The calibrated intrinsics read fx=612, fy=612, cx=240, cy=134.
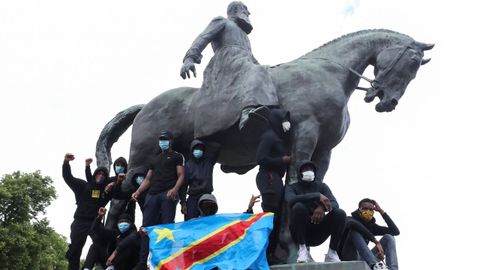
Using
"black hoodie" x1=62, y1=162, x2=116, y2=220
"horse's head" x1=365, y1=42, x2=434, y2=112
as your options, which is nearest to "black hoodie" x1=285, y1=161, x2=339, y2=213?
"horse's head" x1=365, y1=42, x2=434, y2=112

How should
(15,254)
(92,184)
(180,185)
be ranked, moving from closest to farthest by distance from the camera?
(180,185) → (92,184) → (15,254)

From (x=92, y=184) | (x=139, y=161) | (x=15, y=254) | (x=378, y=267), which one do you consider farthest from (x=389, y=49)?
(x=15, y=254)

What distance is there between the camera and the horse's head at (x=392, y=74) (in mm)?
10781

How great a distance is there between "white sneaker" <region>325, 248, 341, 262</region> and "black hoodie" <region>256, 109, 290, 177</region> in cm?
141

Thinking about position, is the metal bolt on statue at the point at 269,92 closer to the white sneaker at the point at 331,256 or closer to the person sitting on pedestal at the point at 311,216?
the person sitting on pedestal at the point at 311,216

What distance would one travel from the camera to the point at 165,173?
32.2 feet

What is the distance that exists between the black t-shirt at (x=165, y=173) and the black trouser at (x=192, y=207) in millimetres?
397

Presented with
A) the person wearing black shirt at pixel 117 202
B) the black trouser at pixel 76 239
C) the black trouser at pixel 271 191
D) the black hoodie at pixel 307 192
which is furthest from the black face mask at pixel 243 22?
the black trouser at pixel 76 239

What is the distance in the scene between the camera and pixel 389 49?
35.8 feet

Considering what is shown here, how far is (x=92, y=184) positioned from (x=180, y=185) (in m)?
1.65

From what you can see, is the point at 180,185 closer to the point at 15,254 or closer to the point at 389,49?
the point at 389,49

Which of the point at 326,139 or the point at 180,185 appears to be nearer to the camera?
the point at 180,185

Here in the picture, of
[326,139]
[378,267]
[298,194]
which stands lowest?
[378,267]

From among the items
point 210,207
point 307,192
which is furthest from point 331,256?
point 210,207
